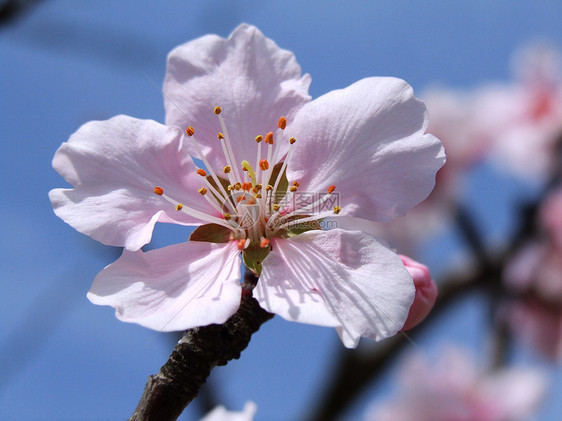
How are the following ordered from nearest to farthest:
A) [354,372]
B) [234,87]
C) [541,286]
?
[234,87] < [354,372] < [541,286]

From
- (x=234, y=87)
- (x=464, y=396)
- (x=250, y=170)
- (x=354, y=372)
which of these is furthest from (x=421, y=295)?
(x=464, y=396)

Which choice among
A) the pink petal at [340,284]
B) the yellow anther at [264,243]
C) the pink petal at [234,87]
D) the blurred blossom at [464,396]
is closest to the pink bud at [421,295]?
the pink petal at [340,284]

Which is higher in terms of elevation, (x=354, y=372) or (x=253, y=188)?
(x=253, y=188)

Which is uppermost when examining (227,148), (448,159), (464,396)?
(227,148)

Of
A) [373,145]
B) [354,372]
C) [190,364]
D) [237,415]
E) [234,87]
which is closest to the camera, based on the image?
[190,364]

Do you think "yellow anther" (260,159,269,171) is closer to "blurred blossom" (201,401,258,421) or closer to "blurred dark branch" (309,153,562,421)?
"blurred blossom" (201,401,258,421)

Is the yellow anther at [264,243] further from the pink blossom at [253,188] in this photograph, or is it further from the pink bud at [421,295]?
the pink bud at [421,295]

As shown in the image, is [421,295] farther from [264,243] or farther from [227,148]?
[227,148]

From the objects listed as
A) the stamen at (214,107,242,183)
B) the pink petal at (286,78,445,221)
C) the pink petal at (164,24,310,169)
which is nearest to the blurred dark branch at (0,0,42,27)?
the pink petal at (164,24,310,169)
